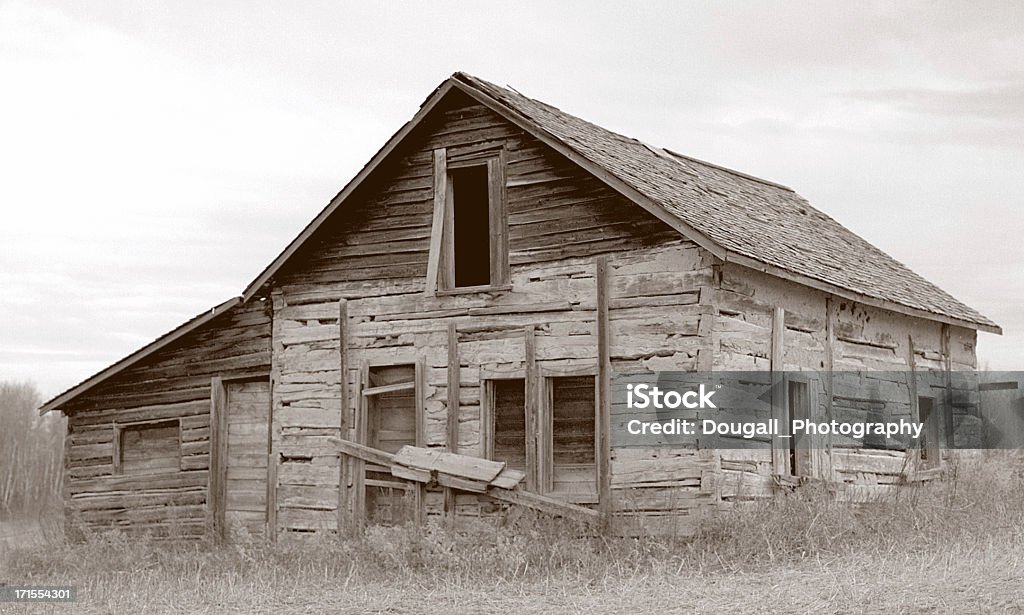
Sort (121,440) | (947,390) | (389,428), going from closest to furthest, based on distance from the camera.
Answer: (389,428), (121,440), (947,390)

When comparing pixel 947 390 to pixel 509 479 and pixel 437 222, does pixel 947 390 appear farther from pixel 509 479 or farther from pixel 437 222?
pixel 437 222

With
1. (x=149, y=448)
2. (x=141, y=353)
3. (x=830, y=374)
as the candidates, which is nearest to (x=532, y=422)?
(x=830, y=374)

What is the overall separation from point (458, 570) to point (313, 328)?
5.43 m

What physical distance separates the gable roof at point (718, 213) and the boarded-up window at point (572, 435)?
2536mm

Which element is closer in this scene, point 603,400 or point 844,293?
point 603,400

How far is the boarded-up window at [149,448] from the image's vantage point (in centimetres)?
1933

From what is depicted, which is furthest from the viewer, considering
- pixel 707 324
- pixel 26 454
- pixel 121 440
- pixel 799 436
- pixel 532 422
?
pixel 26 454

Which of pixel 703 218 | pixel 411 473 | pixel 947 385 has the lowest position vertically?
pixel 411 473

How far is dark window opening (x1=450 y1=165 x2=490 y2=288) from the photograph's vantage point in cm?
1928

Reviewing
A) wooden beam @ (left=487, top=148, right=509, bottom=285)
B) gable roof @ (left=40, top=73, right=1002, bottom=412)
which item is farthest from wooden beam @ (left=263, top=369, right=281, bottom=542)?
wooden beam @ (left=487, top=148, right=509, bottom=285)

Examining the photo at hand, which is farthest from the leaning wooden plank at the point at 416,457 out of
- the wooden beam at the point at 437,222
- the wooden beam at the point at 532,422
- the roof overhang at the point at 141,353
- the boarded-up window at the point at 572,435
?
the roof overhang at the point at 141,353

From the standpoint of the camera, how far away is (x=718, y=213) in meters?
16.9

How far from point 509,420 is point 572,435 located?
95 cm

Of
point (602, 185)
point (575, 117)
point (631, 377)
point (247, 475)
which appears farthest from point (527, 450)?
point (575, 117)
